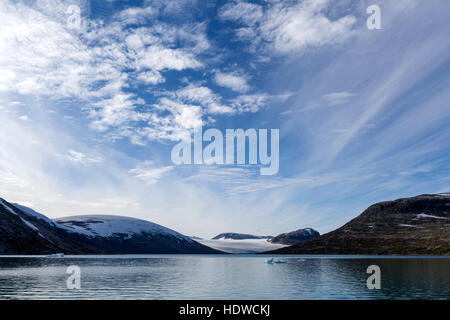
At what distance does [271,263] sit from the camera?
165 m
